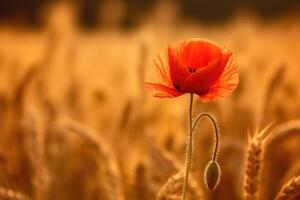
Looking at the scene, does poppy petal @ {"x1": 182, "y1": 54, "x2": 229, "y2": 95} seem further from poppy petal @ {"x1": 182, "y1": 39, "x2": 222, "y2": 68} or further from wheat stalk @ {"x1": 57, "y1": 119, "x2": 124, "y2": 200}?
wheat stalk @ {"x1": 57, "y1": 119, "x2": 124, "y2": 200}

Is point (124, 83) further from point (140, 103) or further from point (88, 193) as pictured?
point (88, 193)

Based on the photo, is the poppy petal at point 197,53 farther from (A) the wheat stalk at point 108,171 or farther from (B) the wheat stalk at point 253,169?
(A) the wheat stalk at point 108,171

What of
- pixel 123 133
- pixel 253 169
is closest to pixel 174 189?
pixel 253 169

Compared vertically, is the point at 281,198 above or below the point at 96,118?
above

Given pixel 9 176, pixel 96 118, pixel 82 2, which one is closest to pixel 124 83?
pixel 96 118

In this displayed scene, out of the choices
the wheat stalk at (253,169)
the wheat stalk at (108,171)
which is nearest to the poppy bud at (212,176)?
the wheat stalk at (253,169)

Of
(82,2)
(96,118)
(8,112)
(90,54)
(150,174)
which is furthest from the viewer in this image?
(82,2)

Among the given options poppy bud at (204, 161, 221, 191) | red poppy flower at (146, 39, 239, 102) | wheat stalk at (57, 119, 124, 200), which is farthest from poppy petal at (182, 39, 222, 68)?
wheat stalk at (57, 119, 124, 200)
